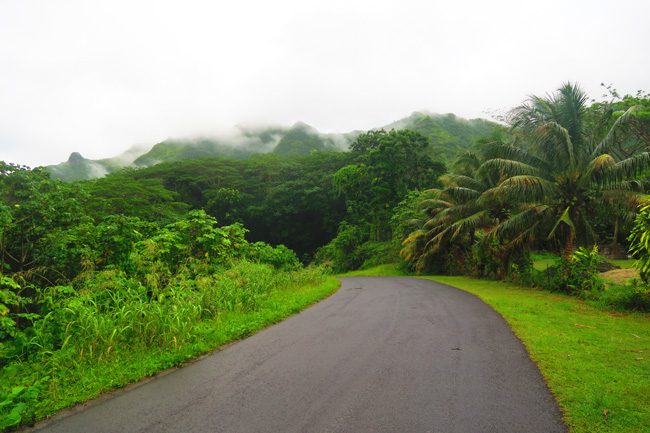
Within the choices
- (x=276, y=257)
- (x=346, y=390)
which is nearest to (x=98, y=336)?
(x=346, y=390)

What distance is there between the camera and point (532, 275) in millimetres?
14641

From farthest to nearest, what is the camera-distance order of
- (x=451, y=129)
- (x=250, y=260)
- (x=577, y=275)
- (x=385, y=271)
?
(x=451, y=129), (x=385, y=271), (x=250, y=260), (x=577, y=275)

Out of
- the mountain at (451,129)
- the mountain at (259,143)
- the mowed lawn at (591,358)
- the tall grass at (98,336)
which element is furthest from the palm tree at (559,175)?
the mountain at (259,143)

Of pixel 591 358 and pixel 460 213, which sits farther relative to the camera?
pixel 460 213

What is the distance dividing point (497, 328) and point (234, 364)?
5240mm

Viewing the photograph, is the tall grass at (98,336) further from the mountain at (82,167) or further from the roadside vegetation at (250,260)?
the mountain at (82,167)

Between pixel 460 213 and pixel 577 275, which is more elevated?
pixel 460 213

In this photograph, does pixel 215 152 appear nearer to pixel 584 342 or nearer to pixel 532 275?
pixel 532 275

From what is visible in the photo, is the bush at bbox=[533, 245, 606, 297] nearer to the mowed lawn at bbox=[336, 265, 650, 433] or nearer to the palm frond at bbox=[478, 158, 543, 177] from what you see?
the mowed lawn at bbox=[336, 265, 650, 433]

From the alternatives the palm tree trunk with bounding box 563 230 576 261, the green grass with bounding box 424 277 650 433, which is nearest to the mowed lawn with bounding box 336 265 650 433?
the green grass with bounding box 424 277 650 433

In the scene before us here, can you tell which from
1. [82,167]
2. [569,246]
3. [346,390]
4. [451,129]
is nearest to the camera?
[346,390]

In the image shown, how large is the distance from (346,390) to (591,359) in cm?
381

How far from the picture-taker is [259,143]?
10300 centimetres

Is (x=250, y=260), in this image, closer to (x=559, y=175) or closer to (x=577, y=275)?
(x=577, y=275)
